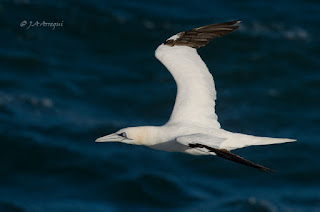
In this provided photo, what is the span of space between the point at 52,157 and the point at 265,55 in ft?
34.3

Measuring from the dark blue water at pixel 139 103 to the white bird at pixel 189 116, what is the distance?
9633mm

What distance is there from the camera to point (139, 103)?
2706cm

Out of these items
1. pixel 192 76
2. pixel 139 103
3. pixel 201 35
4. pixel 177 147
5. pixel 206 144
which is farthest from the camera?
pixel 139 103

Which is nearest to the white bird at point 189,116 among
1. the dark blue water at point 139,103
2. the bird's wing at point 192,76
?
the bird's wing at point 192,76

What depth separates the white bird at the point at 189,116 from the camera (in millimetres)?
11328

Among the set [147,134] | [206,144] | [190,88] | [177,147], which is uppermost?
[190,88]

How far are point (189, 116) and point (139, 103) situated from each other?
48.6ft

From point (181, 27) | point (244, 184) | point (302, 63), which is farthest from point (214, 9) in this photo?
point (244, 184)

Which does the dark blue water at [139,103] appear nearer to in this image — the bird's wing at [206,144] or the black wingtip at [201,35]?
the black wingtip at [201,35]

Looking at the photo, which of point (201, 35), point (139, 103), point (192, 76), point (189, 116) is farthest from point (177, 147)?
point (139, 103)

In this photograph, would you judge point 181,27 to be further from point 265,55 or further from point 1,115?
point 1,115

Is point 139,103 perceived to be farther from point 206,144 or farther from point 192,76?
point 206,144

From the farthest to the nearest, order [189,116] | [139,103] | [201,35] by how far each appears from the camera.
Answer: [139,103], [201,35], [189,116]

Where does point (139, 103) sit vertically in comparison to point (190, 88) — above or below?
above
